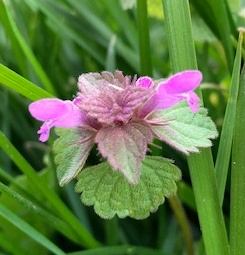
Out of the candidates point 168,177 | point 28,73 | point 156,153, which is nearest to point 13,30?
point 28,73

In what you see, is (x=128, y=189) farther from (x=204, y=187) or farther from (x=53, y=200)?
(x=53, y=200)

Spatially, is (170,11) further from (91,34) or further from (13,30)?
(91,34)

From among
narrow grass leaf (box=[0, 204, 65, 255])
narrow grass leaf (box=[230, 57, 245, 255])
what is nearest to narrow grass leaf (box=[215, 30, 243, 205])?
narrow grass leaf (box=[230, 57, 245, 255])

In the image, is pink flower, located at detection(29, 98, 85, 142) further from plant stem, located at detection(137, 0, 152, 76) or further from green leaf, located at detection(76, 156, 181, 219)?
plant stem, located at detection(137, 0, 152, 76)

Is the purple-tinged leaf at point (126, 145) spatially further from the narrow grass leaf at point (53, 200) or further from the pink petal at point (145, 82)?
the narrow grass leaf at point (53, 200)

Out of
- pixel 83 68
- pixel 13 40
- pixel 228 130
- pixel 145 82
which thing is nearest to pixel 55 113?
pixel 145 82

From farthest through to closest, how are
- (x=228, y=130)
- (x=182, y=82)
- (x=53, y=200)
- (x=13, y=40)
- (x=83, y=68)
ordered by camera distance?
1. (x=83, y=68)
2. (x=13, y=40)
3. (x=53, y=200)
4. (x=228, y=130)
5. (x=182, y=82)

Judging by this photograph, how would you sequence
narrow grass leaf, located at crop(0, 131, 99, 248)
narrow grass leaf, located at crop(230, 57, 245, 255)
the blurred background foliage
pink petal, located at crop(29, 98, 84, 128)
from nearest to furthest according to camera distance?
pink petal, located at crop(29, 98, 84, 128) < narrow grass leaf, located at crop(230, 57, 245, 255) < narrow grass leaf, located at crop(0, 131, 99, 248) < the blurred background foliage
